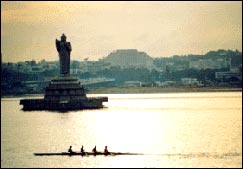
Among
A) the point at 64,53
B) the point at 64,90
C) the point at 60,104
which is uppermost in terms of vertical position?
the point at 64,53

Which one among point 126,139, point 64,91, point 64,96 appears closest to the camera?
point 126,139

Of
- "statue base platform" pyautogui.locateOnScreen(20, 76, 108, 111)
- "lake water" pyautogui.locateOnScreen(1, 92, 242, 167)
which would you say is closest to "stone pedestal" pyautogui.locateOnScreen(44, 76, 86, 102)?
"statue base platform" pyautogui.locateOnScreen(20, 76, 108, 111)

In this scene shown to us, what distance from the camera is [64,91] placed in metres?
106

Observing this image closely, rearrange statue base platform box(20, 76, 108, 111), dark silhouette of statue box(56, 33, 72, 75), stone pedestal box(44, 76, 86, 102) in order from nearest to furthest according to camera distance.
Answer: stone pedestal box(44, 76, 86, 102)
statue base platform box(20, 76, 108, 111)
dark silhouette of statue box(56, 33, 72, 75)

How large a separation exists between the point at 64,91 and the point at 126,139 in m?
40.1

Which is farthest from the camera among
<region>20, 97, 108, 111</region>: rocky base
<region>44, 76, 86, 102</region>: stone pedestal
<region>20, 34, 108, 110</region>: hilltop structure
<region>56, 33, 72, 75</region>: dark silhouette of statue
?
<region>56, 33, 72, 75</region>: dark silhouette of statue

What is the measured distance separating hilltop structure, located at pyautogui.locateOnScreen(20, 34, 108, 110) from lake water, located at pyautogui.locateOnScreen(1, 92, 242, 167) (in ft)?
10.4

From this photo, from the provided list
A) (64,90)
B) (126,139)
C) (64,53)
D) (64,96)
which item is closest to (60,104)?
(64,96)

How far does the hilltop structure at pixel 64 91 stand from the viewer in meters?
106

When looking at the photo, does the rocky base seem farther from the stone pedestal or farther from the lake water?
the lake water

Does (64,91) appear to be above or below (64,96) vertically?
Result: above

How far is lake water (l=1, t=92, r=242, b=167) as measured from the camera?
51772 millimetres

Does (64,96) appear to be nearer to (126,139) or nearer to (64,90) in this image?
(64,90)

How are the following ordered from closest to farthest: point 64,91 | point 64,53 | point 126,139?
point 126,139 < point 64,91 < point 64,53
